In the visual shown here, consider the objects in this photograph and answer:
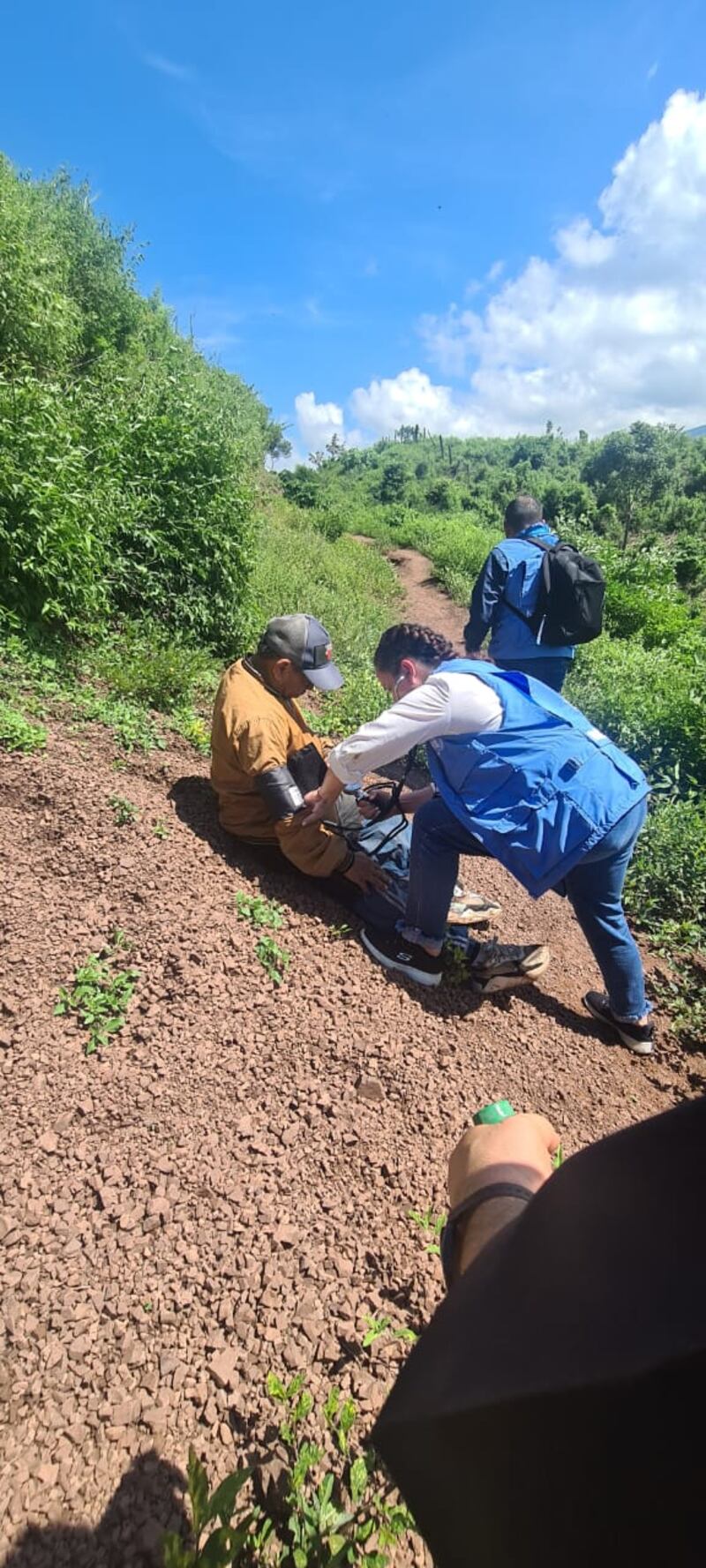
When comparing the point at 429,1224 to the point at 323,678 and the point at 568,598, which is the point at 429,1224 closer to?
the point at 323,678

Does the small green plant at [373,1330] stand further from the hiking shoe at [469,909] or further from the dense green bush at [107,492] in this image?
the dense green bush at [107,492]

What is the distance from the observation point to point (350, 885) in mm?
3287

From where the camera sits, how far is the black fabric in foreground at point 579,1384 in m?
0.43

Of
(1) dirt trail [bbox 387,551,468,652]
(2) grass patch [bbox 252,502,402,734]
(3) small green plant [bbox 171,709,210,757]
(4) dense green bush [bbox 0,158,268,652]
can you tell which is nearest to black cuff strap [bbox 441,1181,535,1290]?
(3) small green plant [bbox 171,709,210,757]

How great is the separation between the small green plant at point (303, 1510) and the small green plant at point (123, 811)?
215 centimetres

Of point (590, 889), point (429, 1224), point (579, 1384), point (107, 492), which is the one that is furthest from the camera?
point (107, 492)

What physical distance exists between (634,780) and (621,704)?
3.59m

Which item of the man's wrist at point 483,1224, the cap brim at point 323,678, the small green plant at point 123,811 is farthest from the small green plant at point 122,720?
the man's wrist at point 483,1224

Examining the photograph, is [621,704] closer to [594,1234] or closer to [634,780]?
[634,780]

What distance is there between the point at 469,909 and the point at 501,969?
1.37 ft

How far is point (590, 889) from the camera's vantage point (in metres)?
2.64

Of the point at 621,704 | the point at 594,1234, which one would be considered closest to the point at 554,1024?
the point at 594,1234

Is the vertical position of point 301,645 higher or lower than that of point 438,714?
higher

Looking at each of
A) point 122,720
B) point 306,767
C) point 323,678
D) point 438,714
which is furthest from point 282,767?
point 122,720
